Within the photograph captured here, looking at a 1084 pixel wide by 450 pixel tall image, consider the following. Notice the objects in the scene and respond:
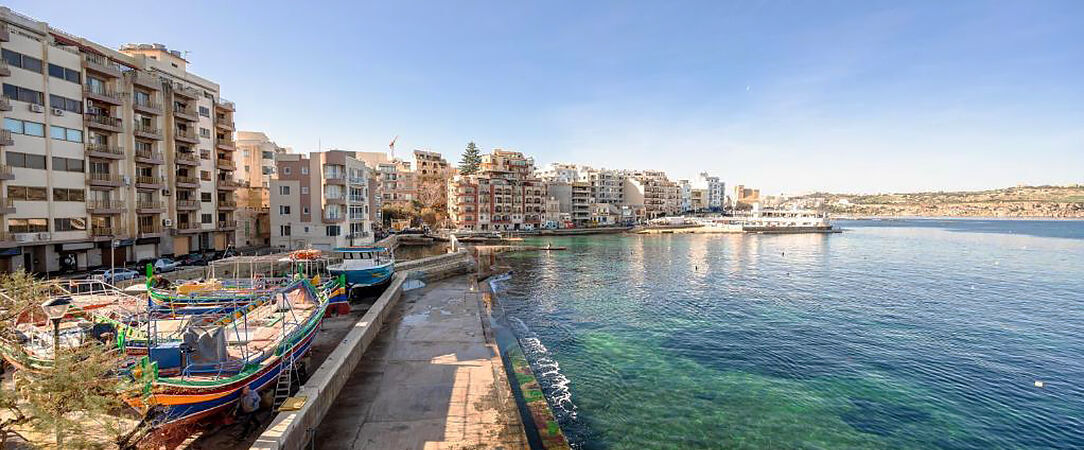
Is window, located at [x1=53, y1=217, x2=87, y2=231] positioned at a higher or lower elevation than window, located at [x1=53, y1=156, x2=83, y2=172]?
lower

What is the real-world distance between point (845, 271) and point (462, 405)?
185 ft

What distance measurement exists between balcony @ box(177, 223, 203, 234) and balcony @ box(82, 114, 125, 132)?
946cm

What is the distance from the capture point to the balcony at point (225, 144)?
50.3 meters

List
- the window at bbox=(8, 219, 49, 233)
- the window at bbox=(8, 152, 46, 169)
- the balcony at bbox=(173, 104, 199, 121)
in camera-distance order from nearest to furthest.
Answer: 1. the window at bbox=(8, 152, 46, 169)
2. the window at bbox=(8, 219, 49, 233)
3. the balcony at bbox=(173, 104, 199, 121)

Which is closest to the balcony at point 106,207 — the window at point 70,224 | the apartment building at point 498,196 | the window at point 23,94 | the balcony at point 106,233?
the window at point 70,224

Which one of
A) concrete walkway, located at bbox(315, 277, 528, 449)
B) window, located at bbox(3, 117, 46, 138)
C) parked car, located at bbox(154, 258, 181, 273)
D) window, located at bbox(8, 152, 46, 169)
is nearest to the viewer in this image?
concrete walkway, located at bbox(315, 277, 528, 449)

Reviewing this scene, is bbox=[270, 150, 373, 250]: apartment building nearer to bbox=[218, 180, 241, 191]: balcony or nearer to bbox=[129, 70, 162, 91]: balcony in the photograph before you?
bbox=[218, 180, 241, 191]: balcony

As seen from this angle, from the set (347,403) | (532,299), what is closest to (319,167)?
(532,299)

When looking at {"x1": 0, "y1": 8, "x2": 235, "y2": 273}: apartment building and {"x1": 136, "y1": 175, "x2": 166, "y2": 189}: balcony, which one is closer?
{"x1": 0, "y1": 8, "x2": 235, "y2": 273}: apartment building

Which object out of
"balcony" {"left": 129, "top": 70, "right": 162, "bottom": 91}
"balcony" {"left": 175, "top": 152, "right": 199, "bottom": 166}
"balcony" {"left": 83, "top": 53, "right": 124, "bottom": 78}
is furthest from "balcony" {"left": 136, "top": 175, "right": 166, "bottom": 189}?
"balcony" {"left": 83, "top": 53, "right": 124, "bottom": 78}

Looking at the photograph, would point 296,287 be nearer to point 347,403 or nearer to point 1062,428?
point 347,403

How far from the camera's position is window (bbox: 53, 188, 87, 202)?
107 ft

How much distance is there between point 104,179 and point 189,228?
8.82 metres

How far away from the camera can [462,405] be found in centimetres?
1498
